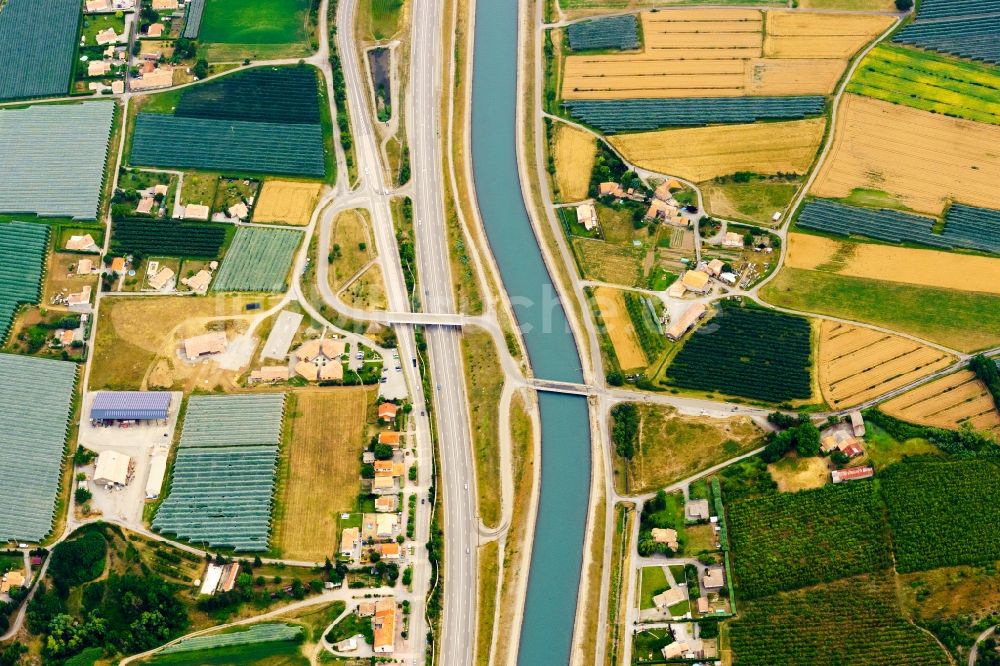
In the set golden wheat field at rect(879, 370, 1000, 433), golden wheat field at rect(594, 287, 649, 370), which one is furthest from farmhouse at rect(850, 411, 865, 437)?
golden wheat field at rect(594, 287, 649, 370)

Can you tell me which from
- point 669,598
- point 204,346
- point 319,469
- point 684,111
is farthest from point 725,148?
point 204,346

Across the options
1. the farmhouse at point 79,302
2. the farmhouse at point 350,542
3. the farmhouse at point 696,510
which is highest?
the farmhouse at point 79,302

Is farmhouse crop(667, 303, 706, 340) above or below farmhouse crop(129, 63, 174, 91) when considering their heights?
below

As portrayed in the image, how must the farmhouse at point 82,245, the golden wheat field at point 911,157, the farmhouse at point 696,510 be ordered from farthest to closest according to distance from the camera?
the golden wheat field at point 911,157 → the farmhouse at point 82,245 → the farmhouse at point 696,510

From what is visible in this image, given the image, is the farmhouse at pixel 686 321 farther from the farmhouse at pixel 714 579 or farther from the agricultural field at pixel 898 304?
the farmhouse at pixel 714 579

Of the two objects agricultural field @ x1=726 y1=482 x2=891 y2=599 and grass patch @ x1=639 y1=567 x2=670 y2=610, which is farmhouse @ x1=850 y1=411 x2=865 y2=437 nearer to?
agricultural field @ x1=726 y1=482 x2=891 y2=599

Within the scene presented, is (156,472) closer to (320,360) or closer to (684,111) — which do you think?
(320,360)

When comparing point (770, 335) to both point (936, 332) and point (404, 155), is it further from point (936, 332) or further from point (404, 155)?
point (404, 155)

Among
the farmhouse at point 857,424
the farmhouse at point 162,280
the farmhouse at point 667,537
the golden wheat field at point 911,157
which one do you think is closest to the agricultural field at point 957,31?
the golden wheat field at point 911,157
